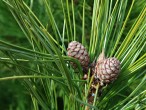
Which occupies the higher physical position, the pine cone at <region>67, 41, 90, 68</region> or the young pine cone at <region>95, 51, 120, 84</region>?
the pine cone at <region>67, 41, 90, 68</region>

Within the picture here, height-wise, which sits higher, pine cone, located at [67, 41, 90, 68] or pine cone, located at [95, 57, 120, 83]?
pine cone, located at [67, 41, 90, 68]

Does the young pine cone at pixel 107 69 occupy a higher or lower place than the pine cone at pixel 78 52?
lower

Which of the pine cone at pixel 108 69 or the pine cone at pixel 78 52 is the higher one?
the pine cone at pixel 78 52

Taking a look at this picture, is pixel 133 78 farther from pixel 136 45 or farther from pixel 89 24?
pixel 89 24

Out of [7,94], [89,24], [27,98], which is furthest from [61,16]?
[7,94]
